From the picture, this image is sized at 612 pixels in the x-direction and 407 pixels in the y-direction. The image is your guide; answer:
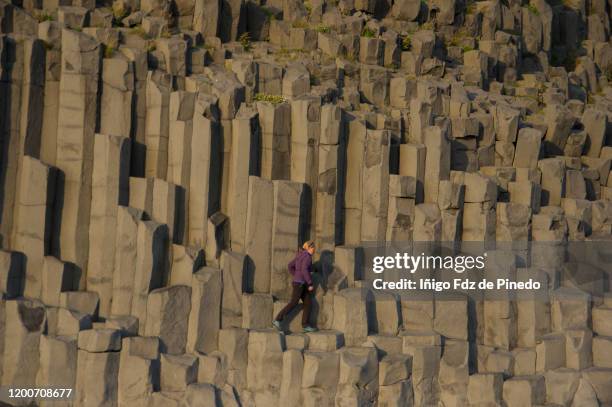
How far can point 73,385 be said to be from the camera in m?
15.4

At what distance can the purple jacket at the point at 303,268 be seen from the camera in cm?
1611

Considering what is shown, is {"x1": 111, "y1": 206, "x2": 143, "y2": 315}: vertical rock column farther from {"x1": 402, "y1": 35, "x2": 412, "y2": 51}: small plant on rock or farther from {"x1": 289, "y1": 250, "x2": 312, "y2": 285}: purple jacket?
{"x1": 402, "y1": 35, "x2": 412, "y2": 51}: small plant on rock

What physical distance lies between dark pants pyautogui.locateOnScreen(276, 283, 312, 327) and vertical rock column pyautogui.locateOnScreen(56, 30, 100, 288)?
11.2 feet

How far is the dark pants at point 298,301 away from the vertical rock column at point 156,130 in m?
3.19

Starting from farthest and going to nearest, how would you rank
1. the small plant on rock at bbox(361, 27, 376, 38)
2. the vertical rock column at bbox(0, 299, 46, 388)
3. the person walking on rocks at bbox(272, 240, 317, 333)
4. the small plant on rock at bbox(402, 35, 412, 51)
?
the small plant on rock at bbox(402, 35, 412, 51), the small plant on rock at bbox(361, 27, 376, 38), the person walking on rocks at bbox(272, 240, 317, 333), the vertical rock column at bbox(0, 299, 46, 388)

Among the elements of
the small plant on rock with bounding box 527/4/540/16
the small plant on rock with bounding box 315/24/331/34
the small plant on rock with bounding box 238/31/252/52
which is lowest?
the small plant on rock with bounding box 238/31/252/52

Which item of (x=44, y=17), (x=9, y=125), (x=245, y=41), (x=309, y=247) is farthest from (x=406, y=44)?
(x=9, y=125)

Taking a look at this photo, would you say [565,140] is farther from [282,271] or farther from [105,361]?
[105,361]

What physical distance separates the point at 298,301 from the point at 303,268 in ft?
2.02

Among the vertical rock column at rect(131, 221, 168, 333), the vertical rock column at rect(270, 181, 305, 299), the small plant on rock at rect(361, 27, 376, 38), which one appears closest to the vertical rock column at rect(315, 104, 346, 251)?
the vertical rock column at rect(270, 181, 305, 299)

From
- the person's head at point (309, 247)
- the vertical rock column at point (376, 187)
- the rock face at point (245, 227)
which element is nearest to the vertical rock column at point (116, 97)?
the rock face at point (245, 227)

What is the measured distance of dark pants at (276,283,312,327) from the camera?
16125mm

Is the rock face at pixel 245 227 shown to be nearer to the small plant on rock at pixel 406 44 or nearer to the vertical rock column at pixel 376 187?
the vertical rock column at pixel 376 187

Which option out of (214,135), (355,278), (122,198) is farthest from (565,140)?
(122,198)
